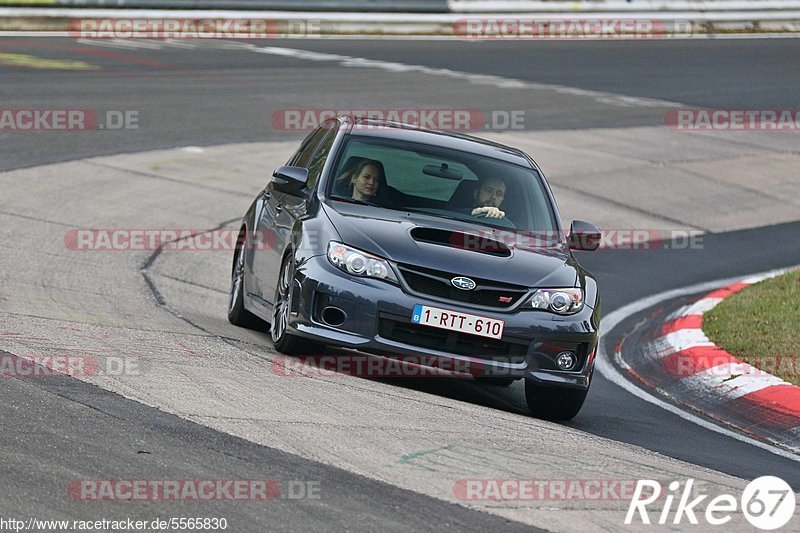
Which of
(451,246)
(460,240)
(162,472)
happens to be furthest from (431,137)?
(162,472)

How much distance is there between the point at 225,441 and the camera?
246 inches

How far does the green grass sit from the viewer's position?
10469 mm

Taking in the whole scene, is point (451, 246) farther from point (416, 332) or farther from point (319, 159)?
point (319, 159)

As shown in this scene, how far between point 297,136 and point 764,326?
10.0 metres

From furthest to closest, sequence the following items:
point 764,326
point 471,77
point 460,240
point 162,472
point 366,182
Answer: point 471,77, point 764,326, point 366,182, point 460,240, point 162,472

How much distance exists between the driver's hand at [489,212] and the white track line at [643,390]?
1682 mm

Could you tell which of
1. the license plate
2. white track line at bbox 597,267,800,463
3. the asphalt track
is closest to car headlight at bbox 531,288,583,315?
the license plate

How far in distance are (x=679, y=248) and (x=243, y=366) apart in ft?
30.5

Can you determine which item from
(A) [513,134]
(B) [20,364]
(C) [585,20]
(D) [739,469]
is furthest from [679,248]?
(C) [585,20]

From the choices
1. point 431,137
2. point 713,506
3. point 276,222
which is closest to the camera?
point 713,506

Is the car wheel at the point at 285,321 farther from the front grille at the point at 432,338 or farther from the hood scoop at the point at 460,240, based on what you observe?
the hood scoop at the point at 460,240

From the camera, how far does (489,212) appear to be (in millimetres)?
9305

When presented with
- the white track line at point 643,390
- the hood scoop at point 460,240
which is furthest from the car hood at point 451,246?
the white track line at point 643,390

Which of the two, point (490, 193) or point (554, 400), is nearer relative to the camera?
point (554, 400)
